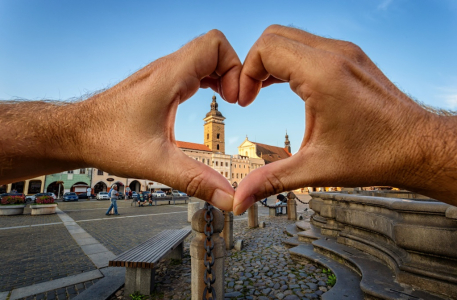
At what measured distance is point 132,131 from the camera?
121cm

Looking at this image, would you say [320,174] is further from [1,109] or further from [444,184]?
[1,109]

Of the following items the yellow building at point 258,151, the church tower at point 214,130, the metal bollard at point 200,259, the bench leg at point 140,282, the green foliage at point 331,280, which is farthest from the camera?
the church tower at point 214,130

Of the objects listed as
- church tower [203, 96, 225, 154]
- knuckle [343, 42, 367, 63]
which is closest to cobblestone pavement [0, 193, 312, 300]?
knuckle [343, 42, 367, 63]

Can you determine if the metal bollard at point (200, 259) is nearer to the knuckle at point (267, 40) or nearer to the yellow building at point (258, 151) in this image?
the knuckle at point (267, 40)

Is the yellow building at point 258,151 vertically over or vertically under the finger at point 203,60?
over

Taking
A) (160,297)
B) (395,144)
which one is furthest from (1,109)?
(160,297)

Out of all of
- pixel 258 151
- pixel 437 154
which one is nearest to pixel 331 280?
pixel 437 154

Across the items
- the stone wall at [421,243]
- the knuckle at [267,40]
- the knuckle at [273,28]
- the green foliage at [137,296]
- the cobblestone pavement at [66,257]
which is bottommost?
the cobblestone pavement at [66,257]

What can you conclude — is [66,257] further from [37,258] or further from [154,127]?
[154,127]

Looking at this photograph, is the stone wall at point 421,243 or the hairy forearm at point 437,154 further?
the stone wall at point 421,243

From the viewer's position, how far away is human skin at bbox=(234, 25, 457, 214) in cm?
100

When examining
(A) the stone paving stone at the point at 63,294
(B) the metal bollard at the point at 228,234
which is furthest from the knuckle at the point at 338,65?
(B) the metal bollard at the point at 228,234

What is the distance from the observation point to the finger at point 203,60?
1236 mm

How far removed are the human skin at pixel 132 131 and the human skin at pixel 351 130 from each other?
28 centimetres
